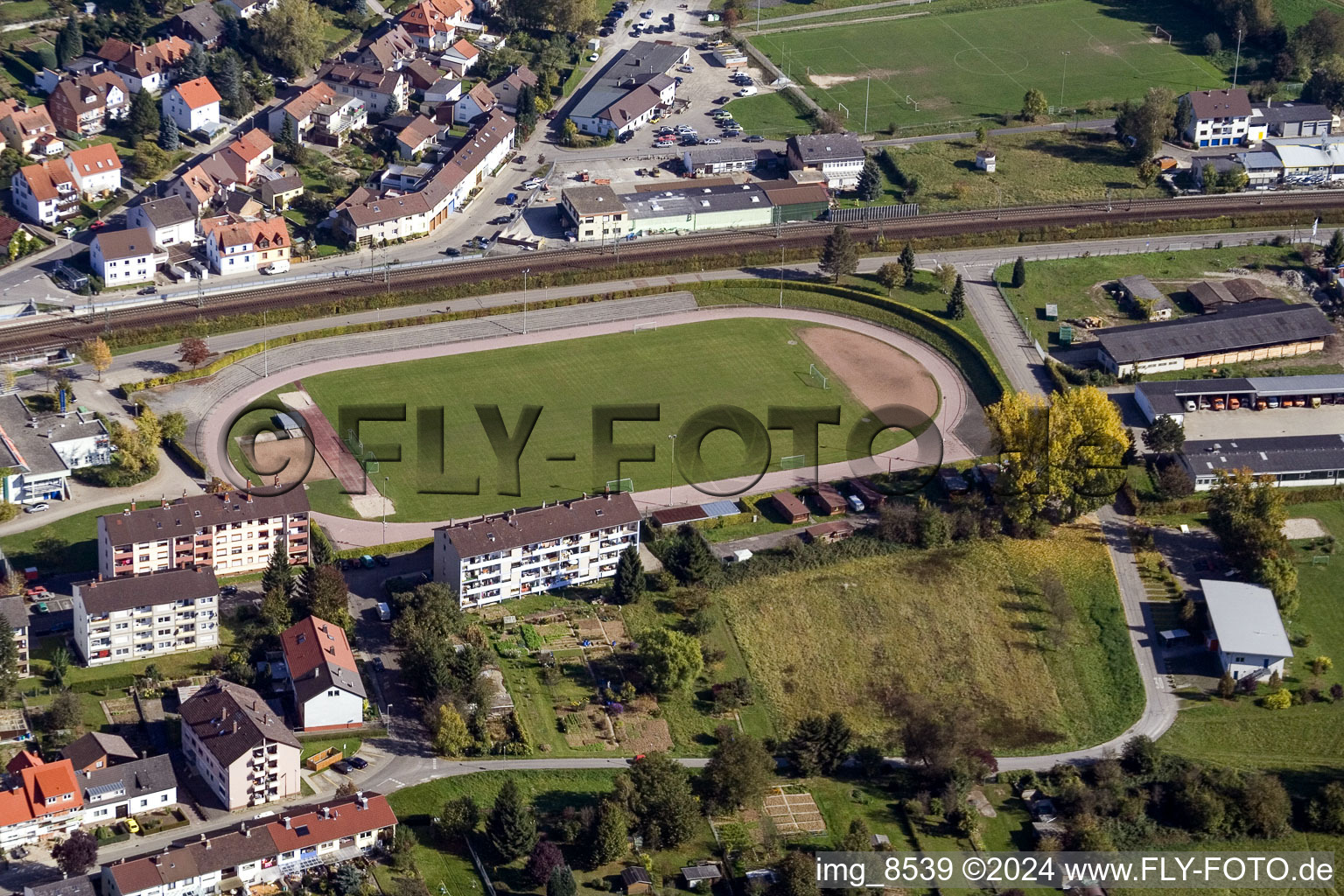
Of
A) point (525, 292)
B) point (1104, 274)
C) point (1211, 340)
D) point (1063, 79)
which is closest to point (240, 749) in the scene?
point (525, 292)

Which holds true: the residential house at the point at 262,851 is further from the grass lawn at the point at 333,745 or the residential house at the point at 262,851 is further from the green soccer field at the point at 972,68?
the green soccer field at the point at 972,68

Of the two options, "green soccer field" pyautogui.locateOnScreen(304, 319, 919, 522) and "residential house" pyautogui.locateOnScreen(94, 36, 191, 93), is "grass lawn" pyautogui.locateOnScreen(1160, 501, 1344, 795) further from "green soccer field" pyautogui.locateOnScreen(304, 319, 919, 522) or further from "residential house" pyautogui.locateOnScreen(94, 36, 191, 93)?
"residential house" pyautogui.locateOnScreen(94, 36, 191, 93)

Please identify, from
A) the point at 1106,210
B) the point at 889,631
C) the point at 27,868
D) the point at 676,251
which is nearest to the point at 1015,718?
the point at 889,631

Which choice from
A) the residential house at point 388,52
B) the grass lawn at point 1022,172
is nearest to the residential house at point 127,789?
the grass lawn at point 1022,172

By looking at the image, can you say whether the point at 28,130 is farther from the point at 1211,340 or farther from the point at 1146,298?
the point at 1211,340

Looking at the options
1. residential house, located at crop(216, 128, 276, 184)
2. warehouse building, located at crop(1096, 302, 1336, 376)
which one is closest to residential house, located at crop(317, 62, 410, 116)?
residential house, located at crop(216, 128, 276, 184)

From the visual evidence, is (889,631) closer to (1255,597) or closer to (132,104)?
(1255,597)
